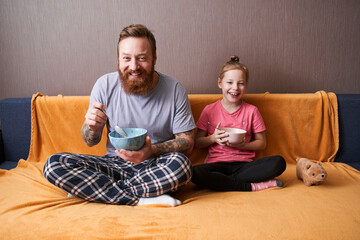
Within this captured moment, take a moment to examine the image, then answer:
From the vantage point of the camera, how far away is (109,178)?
1.24 m

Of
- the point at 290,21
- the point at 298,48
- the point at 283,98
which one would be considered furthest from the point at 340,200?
the point at 290,21

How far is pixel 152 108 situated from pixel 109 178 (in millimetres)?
415

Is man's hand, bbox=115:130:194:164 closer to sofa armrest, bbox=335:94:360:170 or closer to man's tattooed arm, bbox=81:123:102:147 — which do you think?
man's tattooed arm, bbox=81:123:102:147

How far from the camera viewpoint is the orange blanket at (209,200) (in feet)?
3.25

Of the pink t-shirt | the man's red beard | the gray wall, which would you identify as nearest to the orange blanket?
the pink t-shirt

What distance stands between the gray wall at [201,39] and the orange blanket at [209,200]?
0.24 m

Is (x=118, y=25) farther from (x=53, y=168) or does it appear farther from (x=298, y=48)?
(x=298, y=48)

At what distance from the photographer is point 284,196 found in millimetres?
1248

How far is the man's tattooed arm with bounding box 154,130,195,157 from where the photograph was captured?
132 centimetres

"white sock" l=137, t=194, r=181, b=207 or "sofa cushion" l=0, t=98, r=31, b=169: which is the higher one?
"sofa cushion" l=0, t=98, r=31, b=169

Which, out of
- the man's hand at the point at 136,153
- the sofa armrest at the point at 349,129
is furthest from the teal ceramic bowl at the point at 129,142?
the sofa armrest at the point at 349,129

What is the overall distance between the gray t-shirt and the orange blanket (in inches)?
12.3

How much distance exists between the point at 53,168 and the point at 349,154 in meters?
1.71

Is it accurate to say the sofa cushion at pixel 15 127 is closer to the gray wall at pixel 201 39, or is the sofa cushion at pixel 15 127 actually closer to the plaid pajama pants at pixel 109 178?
the gray wall at pixel 201 39
